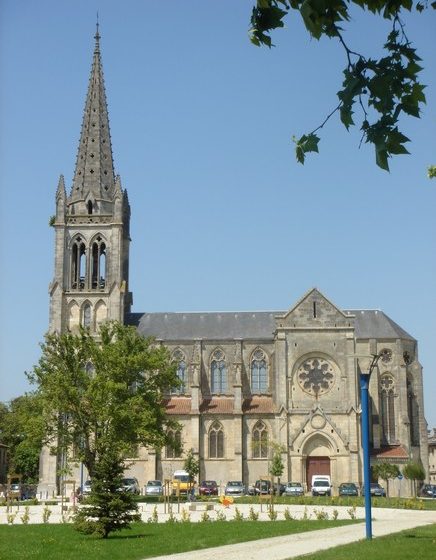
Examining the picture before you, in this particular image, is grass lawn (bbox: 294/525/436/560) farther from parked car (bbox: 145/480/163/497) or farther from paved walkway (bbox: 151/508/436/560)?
parked car (bbox: 145/480/163/497)

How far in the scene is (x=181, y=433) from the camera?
71.2 metres

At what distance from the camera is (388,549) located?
19297 mm

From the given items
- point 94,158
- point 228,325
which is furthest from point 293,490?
point 94,158

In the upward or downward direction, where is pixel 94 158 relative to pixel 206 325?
upward

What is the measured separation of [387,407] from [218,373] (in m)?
15.4

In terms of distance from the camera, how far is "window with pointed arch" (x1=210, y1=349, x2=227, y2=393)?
7519 centimetres

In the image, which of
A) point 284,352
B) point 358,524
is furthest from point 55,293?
point 358,524

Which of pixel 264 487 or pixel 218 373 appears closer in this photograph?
pixel 264 487

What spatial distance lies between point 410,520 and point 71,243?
50445 millimetres

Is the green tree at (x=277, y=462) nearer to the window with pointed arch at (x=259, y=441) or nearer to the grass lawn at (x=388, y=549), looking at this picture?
the window with pointed arch at (x=259, y=441)

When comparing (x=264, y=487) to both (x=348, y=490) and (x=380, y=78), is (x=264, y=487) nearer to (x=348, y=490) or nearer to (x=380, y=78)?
(x=348, y=490)

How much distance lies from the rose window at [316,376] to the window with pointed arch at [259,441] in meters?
5.09

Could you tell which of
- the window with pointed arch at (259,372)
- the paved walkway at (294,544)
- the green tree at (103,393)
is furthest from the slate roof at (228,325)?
the paved walkway at (294,544)

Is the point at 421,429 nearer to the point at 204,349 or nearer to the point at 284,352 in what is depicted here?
the point at 284,352
